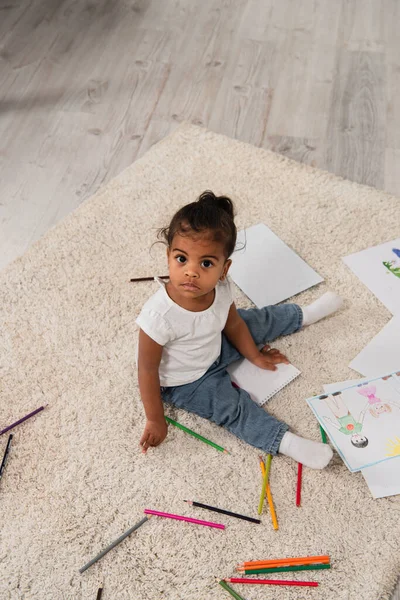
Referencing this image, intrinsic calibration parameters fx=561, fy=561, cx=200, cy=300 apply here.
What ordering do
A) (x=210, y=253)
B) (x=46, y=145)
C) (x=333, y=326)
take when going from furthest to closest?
(x=46, y=145), (x=333, y=326), (x=210, y=253)

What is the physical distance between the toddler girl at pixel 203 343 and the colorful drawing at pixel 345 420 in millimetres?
56

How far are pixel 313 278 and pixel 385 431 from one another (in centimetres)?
48

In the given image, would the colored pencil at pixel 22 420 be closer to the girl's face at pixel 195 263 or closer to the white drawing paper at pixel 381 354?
the girl's face at pixel 195 263

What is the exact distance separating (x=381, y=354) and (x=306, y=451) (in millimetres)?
340

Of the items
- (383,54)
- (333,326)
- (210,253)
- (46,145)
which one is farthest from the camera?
(383,54)

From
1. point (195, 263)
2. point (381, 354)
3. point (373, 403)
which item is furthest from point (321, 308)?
point (195, 263)

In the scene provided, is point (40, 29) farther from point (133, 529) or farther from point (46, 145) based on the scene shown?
point (133, 529)

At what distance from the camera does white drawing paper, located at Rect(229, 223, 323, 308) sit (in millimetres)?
1487

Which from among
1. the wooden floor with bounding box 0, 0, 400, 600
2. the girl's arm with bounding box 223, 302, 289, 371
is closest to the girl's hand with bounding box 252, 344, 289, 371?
the girl's arm with bounding box 223, 302, 289, 371

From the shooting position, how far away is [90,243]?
160 cm

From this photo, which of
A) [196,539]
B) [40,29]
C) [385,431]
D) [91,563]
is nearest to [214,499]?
[196,539]

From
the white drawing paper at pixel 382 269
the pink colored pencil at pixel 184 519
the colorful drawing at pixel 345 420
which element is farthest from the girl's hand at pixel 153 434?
the white drawing paper at pixel 382 269

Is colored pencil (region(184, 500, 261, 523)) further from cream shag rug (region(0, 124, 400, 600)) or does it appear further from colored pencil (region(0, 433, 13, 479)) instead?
colored pencil (region(0, 433, 13, 479))

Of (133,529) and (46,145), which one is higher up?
(46,145)
